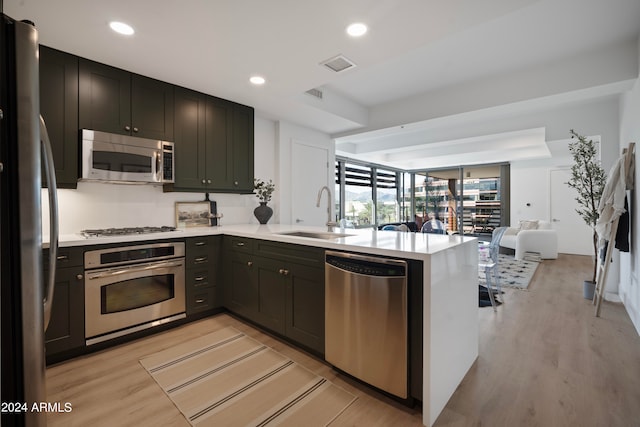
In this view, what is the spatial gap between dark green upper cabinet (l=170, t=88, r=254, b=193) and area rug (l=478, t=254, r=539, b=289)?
375 cm

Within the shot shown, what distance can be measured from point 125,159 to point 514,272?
19.5ft

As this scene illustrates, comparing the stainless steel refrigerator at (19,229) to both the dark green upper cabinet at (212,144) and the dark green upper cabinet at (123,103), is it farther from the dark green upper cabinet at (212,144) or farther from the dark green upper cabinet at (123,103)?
the dark green upper cabinet at (212,144)

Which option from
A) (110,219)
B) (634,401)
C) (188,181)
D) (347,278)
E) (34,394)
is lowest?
(634,401)

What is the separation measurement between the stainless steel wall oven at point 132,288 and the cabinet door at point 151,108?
1.13 meters

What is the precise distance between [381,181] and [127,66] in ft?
22.7

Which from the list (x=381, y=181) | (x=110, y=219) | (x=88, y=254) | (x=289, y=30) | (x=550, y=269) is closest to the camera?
(x=289, y=30)

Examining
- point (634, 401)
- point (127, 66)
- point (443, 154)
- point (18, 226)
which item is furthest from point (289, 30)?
point (443, 154)

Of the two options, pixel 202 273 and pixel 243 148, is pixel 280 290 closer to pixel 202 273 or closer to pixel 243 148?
pixel 202 273

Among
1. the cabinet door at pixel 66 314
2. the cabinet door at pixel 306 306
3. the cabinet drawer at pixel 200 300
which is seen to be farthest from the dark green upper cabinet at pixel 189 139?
the cabinet door at pixel 306 306

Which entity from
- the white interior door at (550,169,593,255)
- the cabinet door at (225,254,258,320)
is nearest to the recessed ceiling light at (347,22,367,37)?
the cabinet door at (225,254,258,320)

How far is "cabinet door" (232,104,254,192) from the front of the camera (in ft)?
12.1

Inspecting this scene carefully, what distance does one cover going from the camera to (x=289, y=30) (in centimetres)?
216

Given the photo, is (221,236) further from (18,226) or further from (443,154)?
(443,154)

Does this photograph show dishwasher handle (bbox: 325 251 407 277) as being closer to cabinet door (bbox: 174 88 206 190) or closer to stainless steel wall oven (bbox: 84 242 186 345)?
stainless steel wall oven (bbox: 84 242 186 345)
